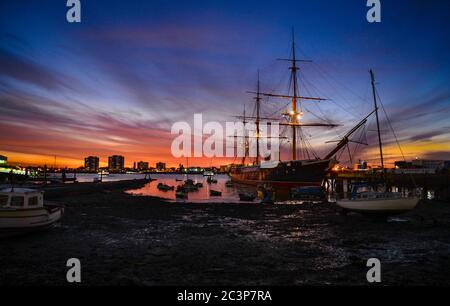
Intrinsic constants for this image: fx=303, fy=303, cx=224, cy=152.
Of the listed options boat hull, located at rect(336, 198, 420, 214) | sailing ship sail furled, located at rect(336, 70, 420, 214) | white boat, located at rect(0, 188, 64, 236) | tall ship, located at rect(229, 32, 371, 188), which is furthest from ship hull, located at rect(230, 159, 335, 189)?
white boat, located at rect(0, 188, 64, 236)

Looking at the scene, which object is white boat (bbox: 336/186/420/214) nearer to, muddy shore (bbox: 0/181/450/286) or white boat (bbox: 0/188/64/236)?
muddy shore (bbox: 0/181/450/286)

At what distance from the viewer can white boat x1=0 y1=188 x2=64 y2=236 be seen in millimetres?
16547

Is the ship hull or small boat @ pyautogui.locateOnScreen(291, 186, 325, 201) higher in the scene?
the ship hull

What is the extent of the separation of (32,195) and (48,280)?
9206 millimetres

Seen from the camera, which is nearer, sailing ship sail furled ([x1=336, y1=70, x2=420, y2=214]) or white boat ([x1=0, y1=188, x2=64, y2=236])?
white boat ([x1=0, y1=188, x2=64, y2=236])

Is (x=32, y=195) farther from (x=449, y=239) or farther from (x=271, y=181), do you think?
(x=271, y=181)

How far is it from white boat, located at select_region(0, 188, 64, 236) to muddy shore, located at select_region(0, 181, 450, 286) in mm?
666

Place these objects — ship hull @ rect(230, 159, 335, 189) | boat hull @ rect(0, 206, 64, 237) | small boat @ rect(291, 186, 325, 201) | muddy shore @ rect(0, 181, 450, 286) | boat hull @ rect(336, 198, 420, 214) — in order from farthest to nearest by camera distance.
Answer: ship hull @ rect(230, 159, 335, 189), small boat @ rect(291, 186, 325, 201), boat hull @ rect(336, 198, 420, 214), boat hull @ rect(0, 206, 64, 237), muddy shore @ rect(0, 181, 450, 286)

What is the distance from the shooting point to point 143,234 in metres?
19.2

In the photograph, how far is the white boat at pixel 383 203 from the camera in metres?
22.2

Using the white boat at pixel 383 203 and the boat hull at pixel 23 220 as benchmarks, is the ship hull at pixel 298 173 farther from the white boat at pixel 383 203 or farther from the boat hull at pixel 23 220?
the boat hull at pixel 23 220

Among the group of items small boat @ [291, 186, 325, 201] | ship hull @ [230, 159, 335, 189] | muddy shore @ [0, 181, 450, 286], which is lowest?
muddy shore @ [0, 181, 450, 286]
